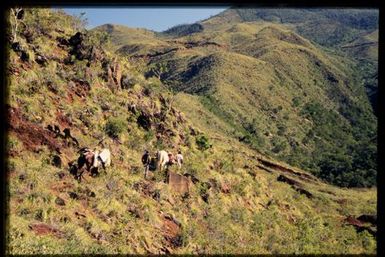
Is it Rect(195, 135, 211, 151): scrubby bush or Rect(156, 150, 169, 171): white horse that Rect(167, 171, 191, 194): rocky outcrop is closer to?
Rect(156, 150, 169, 171): white horse

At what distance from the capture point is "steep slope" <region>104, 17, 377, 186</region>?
6881cm

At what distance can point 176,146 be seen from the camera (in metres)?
23.0

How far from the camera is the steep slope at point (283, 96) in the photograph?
68.8 meters

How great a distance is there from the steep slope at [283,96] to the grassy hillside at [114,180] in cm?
2692

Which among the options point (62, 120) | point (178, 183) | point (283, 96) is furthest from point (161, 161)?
point (283, 96)

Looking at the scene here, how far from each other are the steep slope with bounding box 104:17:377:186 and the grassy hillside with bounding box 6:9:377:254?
88.3 feet

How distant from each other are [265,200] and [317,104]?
74.3m

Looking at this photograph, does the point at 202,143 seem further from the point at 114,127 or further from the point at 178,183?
the point at 114,127

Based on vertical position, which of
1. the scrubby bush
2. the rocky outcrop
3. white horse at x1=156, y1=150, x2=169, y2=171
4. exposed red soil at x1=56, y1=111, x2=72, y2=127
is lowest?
the scrubby bush

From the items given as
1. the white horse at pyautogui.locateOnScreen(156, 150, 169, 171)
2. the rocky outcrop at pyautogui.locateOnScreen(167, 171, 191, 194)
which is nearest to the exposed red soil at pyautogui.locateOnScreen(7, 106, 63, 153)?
the white horse at pyautogui.locateOnScreen(156, 150, 169, 171)

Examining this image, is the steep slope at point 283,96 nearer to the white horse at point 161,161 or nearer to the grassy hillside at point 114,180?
the grassy hillside at point 114,180

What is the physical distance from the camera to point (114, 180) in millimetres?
15203

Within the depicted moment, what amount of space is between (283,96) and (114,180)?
269 ft

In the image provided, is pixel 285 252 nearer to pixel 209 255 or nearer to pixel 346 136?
pixel 209 255
